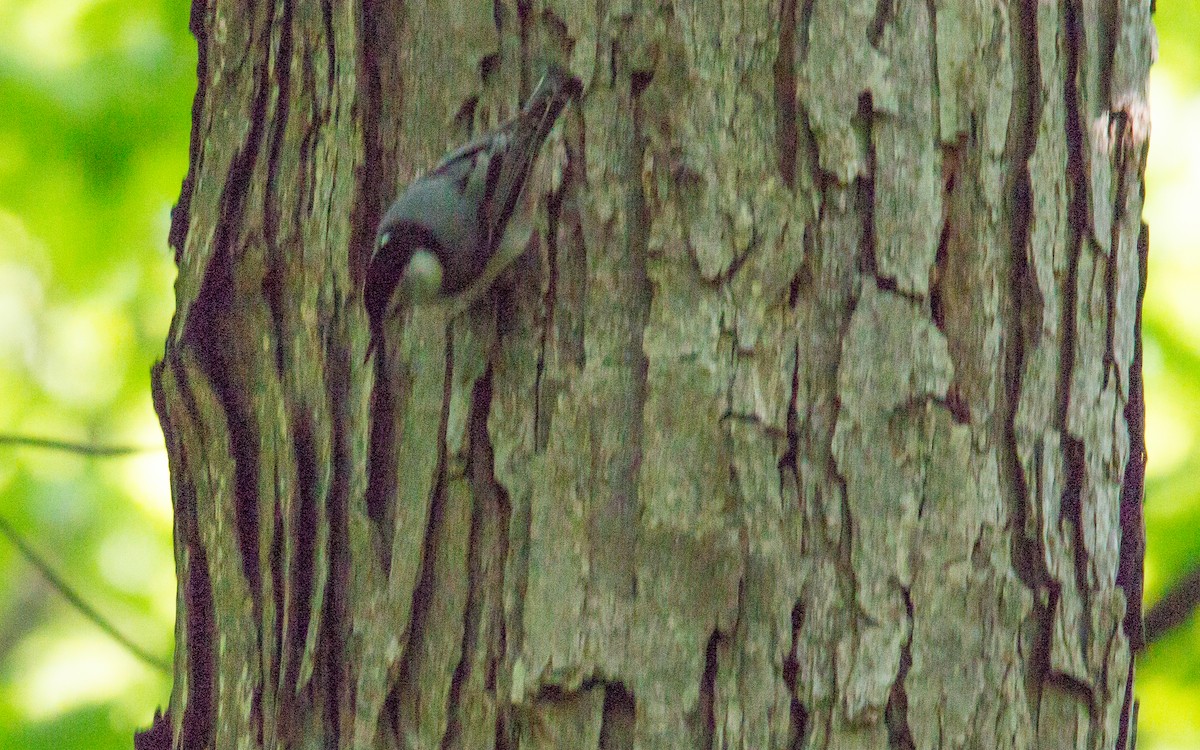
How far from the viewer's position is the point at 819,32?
1483 millimetres

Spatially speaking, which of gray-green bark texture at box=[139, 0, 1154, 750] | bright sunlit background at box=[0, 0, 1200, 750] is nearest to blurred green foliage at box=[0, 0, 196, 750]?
bright sunlit background at box=[0, 0, 1200, 750]

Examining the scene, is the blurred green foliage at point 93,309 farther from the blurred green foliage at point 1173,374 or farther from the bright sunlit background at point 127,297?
the blurred green foliage at point 1173,374

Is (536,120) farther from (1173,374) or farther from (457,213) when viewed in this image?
(1173,374)

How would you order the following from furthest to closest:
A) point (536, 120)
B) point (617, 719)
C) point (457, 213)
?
point (457, 213)
point (536, 120)
point (617, 719)

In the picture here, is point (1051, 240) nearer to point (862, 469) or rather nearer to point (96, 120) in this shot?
point (862, 469)

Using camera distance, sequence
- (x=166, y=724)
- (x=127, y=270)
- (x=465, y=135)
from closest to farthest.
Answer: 1. (x=465, y=135)
2. (x=166, y=724)
3. (x=127, y=270)

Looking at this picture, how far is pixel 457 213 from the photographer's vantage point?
1770mm

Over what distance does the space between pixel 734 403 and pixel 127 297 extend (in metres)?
4.13

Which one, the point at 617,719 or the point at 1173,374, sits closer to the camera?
the point at 617,719

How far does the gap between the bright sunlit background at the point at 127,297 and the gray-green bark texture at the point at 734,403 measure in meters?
0.91

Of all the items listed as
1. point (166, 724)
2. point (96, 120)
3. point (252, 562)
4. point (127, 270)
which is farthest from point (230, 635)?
point (127, 270)

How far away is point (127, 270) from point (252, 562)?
2.91 metres

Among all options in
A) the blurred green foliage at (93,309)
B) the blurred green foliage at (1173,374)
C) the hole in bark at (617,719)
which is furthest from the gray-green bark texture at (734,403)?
the blurred green foliage at (93,309)

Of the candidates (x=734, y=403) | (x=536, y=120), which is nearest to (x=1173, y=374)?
(x=734, y=403)
